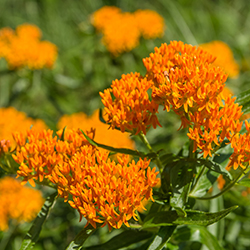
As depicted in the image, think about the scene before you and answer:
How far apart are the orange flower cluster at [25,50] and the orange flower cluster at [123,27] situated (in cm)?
57

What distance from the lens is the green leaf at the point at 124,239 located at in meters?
1.46

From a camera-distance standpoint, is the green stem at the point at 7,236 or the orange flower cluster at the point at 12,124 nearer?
the green stem at the point at 7,236

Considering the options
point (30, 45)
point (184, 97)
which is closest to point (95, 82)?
point (30, 45)

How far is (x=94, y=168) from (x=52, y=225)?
1676mm

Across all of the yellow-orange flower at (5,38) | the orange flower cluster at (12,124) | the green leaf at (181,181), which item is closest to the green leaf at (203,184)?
the green leaf at (181,181)

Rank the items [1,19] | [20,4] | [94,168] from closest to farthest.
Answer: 1. [94,168]
2. [1,19]
3. [20,4]

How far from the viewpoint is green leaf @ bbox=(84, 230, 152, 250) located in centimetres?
146

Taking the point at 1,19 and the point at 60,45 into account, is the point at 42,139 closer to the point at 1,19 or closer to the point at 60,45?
the point at 60,45

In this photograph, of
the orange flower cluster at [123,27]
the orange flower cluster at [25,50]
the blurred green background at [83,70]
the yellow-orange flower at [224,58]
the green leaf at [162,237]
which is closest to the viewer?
the green leaf at [162,237]

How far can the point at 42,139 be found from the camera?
1.44 m

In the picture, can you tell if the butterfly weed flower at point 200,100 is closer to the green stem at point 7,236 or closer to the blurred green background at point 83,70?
the blurred green background at point 83,70

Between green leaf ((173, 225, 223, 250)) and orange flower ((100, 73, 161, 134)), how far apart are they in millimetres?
534

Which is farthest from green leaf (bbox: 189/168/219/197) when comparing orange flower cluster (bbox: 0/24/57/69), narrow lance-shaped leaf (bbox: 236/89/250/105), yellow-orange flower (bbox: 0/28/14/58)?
yellow-orange flower (bbox: 0/28/14/58)

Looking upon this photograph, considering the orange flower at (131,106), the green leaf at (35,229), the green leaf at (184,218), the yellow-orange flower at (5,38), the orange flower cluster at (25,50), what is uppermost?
the yellow-orange flower at (5,38)
